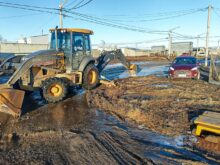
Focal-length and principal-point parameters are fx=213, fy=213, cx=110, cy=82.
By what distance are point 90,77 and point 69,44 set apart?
7.35ft

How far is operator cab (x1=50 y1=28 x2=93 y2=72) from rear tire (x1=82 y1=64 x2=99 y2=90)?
0.62 m

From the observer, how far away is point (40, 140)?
17.2 ft

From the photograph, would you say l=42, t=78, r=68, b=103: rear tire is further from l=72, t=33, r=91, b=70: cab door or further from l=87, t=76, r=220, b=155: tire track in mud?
l=72, t=33, r=91, b=70: cab door

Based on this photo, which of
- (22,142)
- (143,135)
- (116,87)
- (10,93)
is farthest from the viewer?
(116,87)

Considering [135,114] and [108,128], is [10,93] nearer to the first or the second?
[108,128]

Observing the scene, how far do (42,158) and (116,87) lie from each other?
7.76 metres

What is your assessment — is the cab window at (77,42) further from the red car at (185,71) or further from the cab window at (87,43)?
the red car at (185,71)

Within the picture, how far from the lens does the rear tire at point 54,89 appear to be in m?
8.62

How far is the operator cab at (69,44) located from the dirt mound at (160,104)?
5.63 ft

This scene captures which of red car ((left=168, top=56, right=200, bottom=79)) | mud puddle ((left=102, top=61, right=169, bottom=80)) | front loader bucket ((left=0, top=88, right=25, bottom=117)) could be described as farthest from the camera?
mud puddle ((left=102, top=61, right=169, bottom=80))

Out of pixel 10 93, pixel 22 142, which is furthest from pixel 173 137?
pixel 10 93

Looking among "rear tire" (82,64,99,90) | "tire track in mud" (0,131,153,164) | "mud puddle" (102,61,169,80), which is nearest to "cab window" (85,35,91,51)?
"rear tire" (82,64,99,90)

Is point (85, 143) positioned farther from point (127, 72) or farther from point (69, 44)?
point (127, 72)

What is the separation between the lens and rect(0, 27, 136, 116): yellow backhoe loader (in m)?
7.44
